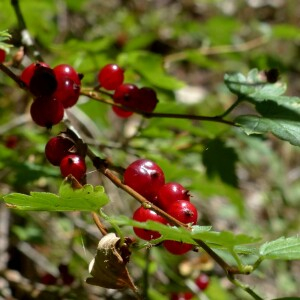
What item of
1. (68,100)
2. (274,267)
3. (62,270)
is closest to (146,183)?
(68,100)

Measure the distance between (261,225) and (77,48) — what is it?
10.6 ft

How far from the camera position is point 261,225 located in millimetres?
5117

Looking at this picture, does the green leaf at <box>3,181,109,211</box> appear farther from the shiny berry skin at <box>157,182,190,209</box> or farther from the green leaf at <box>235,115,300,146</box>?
the green leaf at <box>235,115,300,146</box>

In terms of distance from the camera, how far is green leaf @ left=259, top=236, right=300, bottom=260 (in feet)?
3.86

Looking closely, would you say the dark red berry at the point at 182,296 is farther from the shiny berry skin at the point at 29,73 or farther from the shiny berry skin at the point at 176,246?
the shiny berry skin at the point at 29,73

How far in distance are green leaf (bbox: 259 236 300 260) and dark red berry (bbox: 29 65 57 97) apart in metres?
0.73

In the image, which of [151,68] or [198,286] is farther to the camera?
[198,286]

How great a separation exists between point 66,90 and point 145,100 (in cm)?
28

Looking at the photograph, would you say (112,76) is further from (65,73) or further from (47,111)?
(47,111)

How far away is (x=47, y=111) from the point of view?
4.67 ft

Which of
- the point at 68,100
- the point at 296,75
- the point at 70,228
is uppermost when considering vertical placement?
the point at 68,100

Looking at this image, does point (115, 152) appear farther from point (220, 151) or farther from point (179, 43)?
point (179, 43)

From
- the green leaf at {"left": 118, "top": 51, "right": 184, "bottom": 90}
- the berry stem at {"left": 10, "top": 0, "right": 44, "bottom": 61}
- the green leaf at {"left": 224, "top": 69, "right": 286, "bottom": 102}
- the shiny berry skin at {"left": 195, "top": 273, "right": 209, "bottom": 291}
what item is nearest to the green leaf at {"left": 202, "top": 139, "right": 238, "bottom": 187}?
the green leaf at {"left": 118, "top": 51, "right": 184, "bottom": 90}

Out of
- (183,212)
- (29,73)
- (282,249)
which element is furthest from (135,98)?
(282,249)
